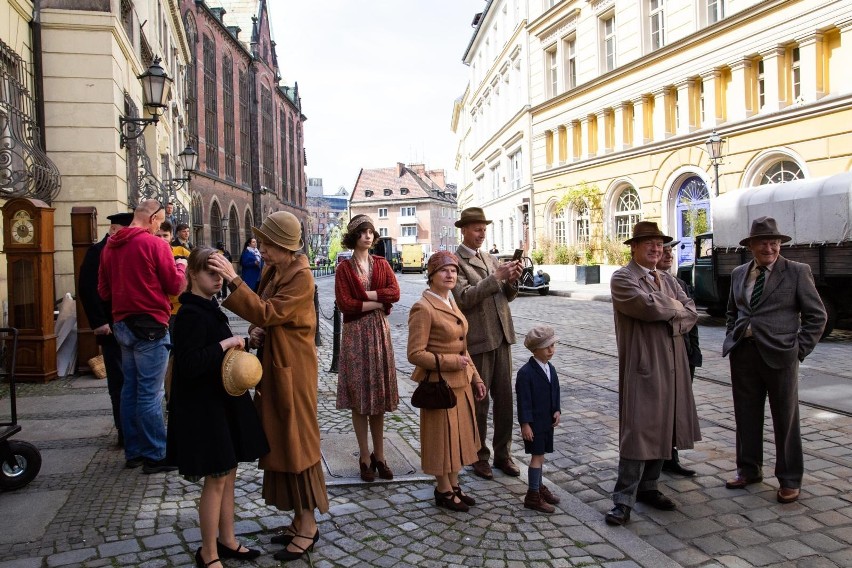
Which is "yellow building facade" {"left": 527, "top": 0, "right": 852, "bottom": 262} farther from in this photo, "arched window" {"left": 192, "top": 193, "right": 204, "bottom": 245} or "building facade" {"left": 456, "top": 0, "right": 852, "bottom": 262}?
"arched window" {"left": 192, "top": 193, "right": 204, "bottom": 245}

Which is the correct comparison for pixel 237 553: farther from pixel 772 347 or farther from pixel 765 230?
pixel 765 230

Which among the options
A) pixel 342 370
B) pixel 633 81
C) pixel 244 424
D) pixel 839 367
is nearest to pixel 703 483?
pixel 342 370

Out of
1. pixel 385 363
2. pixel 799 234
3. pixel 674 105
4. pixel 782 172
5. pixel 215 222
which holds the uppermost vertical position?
pixel 674 105

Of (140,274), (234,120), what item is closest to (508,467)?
(140,274)

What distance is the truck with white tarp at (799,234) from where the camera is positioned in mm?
12016

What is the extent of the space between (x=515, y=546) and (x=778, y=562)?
1.36 meters

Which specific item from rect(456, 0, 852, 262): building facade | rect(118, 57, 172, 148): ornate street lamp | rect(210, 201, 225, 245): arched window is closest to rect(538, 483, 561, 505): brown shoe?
rect(118, 57, 172, 148): ornate street lamp

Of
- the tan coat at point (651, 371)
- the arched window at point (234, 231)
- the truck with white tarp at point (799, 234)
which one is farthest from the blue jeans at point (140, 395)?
the arched window at point (234, 231)

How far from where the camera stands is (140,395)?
16.7ft

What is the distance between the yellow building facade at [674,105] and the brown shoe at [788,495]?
57.4 ft

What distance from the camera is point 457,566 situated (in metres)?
3.51

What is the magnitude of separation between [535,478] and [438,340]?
1062 millimetres

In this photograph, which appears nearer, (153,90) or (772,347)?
(772,347)

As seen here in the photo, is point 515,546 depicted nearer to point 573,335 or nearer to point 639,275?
point 639,275
